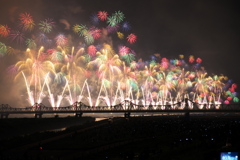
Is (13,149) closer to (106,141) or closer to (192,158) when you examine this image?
(106,141)

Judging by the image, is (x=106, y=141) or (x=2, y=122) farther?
(x=2, y=122)

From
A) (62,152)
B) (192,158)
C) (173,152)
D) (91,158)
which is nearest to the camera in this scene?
(192,158)

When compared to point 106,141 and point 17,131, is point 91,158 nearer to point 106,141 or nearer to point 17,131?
point 106,141

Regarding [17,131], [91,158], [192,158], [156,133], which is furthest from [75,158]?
[17,131]

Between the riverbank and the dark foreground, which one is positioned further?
the riverbank

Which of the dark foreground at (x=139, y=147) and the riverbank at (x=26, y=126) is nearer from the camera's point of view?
the dark foreground at (x=139, y=147)

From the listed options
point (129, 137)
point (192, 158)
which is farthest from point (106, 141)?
point (192, 158)

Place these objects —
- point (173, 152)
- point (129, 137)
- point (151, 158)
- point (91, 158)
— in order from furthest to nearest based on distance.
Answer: point (129, 137)
point (91, 158)
point (173, 152)
point (151, 158)

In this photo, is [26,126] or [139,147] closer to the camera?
[139,147]

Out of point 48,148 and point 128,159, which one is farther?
point 48,148

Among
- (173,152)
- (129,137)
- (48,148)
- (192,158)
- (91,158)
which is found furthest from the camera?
(129,137)
